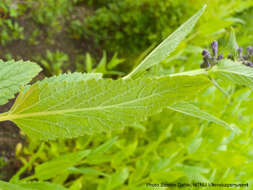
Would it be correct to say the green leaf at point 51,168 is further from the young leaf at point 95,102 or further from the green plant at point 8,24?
the green plant at point 8,24

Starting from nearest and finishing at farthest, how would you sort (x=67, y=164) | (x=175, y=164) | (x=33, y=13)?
(x=67, y=164) → (x=175, y=164) → (x=33, y=13)

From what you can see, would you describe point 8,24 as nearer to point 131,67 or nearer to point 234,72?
point 131,67

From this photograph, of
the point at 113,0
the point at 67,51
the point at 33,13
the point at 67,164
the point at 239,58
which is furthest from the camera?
the point at 113,0

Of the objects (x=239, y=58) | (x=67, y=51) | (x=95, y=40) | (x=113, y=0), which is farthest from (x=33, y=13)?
(x=239, y=58)

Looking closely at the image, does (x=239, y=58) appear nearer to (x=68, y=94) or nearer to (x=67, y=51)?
(x=68, y=94)

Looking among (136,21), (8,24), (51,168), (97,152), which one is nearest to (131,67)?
(136,21)

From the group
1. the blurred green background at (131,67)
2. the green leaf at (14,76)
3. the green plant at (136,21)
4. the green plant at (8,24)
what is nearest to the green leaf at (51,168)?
the blurred green background at (131,67)

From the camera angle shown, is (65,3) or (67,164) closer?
(67,164)
